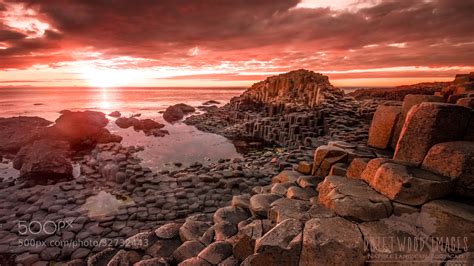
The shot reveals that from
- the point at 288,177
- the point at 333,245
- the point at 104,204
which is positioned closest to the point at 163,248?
the point at 333,245

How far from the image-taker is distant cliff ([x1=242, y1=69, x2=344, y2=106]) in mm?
31030

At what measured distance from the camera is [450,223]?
393cm

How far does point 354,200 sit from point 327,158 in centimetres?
267

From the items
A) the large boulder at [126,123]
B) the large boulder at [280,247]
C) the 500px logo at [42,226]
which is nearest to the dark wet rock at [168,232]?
the large boulder at [280,247]

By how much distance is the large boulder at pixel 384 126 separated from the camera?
6720 mm

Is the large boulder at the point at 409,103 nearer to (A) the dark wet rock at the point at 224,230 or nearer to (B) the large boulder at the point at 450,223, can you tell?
(B) the large boulder at the point at 450,223

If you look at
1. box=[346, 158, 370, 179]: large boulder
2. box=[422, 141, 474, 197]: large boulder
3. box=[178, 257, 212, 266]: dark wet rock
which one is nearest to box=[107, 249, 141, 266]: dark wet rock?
box=[178, 257, 212, 266]: dark wet rock

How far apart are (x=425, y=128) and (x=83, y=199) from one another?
12649 millimetres

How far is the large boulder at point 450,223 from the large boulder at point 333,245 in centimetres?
115

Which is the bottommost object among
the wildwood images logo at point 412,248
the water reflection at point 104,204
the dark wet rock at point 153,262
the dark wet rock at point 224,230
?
the water reflection at point 104,204

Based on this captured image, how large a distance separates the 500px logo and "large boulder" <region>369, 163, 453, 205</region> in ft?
33.3

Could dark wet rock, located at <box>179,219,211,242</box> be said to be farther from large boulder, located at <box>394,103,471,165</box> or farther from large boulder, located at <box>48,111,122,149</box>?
large boulder, located at <box>48,111,122,149</box>

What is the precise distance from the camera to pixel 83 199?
10992 mm

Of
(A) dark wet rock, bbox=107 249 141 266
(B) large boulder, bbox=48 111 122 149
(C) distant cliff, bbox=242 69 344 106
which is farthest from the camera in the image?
(C) distant cliff, bbox=242 69 344 106
